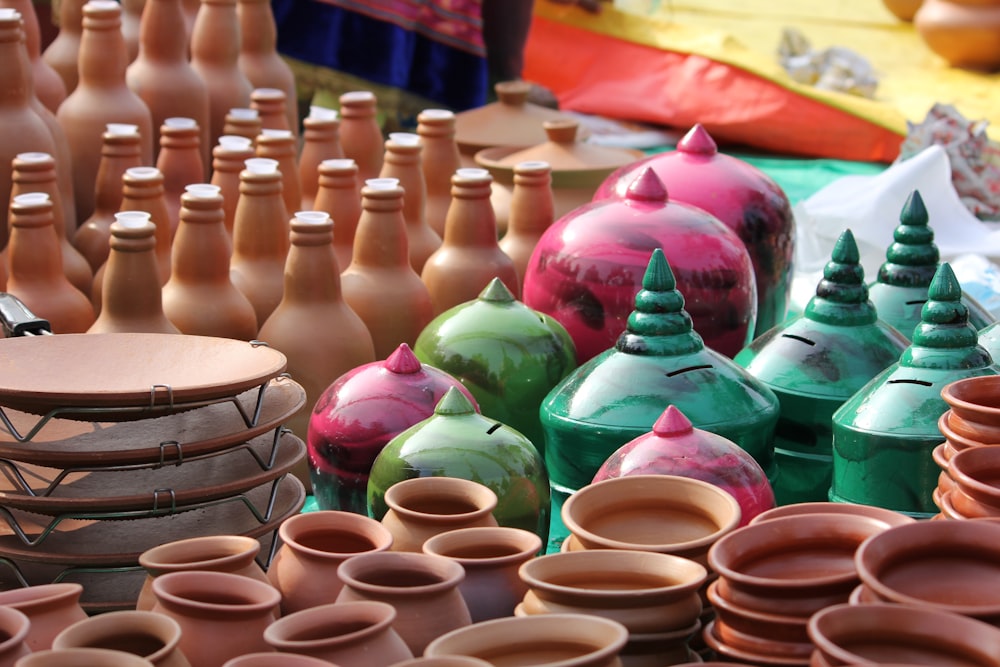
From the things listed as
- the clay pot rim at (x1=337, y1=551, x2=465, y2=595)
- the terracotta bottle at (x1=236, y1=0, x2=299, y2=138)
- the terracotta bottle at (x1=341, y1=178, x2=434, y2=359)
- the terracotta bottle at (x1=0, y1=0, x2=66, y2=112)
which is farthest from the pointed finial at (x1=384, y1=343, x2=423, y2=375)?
the terracotta bottle at (x1=236, y1=0, x2=299, y2=138)

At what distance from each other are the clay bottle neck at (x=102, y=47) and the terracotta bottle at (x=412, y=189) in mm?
432

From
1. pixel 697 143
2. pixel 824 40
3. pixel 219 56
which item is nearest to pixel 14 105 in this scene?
pixel 219 56

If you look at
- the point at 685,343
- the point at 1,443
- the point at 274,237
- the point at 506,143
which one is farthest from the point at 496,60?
the point at 1,443

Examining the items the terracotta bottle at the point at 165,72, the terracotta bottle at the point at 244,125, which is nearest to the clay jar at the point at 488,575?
the terracotta bottle at the point at 244,125

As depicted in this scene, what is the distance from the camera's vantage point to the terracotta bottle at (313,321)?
5.11 feet

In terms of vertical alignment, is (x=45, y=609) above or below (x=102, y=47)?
below

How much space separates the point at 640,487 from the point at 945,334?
0.42 m

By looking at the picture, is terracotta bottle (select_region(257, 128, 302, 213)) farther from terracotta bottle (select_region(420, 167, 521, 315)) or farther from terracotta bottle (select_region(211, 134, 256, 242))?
terracotta bottle (select_region(420, 167, 521, 315))

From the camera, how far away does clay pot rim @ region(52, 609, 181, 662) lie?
843mm

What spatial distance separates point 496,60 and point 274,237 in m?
2.07

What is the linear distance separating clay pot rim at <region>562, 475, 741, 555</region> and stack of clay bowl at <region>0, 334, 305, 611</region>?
340 millimetres

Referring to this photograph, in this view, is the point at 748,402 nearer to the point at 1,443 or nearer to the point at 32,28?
the point at 1,443

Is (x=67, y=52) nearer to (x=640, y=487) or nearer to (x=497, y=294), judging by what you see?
(x=497, y=294)

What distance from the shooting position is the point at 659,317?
4.36 feet
